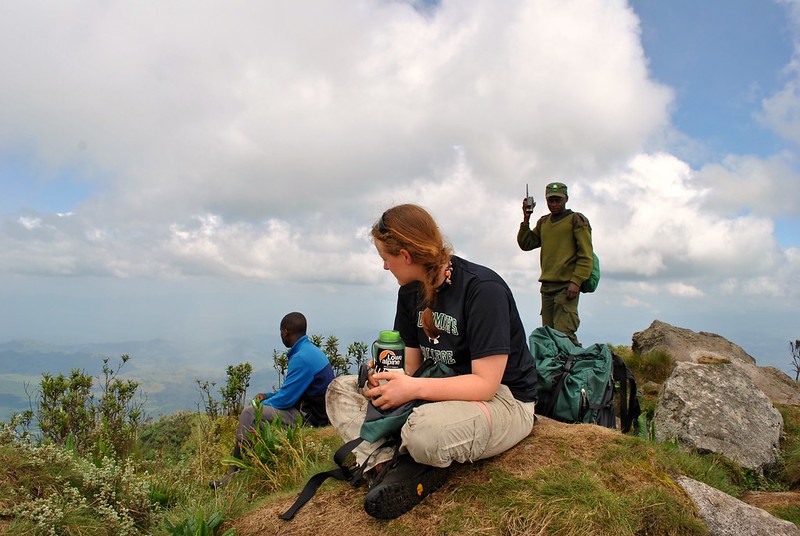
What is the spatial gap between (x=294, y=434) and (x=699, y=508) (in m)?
3.67

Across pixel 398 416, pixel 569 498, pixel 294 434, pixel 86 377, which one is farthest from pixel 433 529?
pixel 86 377

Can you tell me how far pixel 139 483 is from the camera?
4551mm

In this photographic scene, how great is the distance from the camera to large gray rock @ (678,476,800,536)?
334 cm

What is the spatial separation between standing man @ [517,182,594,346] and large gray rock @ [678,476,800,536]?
12.4ft

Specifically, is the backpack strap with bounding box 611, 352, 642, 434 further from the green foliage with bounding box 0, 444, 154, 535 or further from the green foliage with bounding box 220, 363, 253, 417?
the green foliage with bounding box 220, 363, 253, 417

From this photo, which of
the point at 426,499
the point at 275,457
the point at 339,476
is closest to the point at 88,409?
the point at 275,457

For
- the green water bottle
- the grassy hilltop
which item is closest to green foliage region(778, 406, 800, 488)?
the grassy hilltop

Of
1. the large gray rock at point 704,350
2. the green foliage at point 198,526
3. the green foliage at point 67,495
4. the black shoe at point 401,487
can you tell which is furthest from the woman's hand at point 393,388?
the large gray rock at point 704,350

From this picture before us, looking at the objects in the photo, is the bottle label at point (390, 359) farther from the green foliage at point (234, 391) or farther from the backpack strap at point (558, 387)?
the green foliage at point (234, 391)

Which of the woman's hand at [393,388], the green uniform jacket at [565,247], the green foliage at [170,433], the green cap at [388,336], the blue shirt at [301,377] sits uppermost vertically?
the green uniform jacket at [565,247]

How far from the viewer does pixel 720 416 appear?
19.4 ft

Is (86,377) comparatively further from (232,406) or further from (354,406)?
(354,406)

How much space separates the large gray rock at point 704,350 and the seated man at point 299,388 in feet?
24.2

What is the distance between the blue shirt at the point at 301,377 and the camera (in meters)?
6.39
